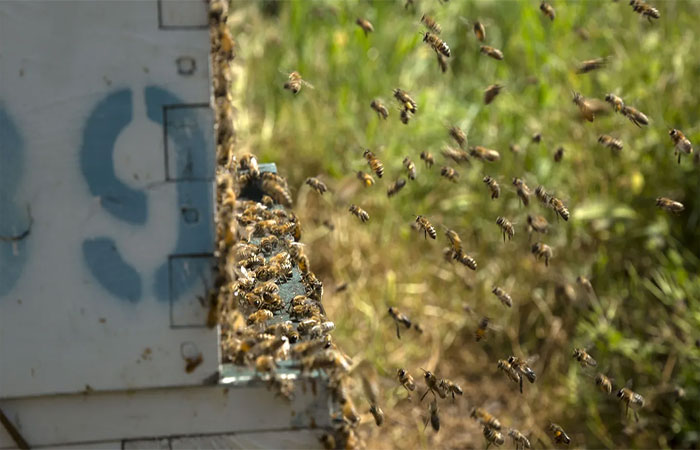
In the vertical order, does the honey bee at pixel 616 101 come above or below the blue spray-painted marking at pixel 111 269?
below

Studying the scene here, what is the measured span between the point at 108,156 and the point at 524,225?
403 cm

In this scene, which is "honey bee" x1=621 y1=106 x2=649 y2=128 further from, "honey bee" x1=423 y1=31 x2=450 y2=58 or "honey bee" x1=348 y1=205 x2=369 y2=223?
"honey bee" x1=348 y1=205 x2=369 y2=223

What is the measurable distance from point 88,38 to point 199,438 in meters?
0.87

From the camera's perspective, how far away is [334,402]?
208cm

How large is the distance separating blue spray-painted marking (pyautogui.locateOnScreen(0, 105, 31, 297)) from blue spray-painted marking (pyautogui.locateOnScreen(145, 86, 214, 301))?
27cm

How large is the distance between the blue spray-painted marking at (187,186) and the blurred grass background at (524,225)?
118 inches

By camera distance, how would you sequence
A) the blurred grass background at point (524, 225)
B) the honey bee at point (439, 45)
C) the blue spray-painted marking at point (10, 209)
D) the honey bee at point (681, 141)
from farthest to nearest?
the blurred grass background at point (524, 225), the honey bee at point (681, 141), the honey bee at point (439, 45), the blue spray-painted marking at point (10, 209)

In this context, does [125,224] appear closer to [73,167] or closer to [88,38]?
[73,167]

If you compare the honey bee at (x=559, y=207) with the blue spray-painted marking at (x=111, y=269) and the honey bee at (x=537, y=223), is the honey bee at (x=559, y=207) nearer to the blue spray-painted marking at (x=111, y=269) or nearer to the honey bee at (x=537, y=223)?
the honey bee at (x=537, y=223)

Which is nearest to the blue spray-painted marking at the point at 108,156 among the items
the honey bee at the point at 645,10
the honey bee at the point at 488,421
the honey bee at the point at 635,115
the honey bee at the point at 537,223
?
the honey bee at the point at 488,421

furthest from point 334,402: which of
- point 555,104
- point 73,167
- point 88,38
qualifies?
point 555,104

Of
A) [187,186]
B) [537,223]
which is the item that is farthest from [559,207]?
[187,186]

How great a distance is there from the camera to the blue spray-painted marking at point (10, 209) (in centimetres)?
189

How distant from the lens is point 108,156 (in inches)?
74.8
